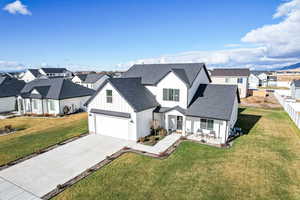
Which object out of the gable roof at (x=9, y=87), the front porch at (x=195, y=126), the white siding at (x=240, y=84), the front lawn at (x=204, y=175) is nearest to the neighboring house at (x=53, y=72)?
the gable roof at (x=9, y=87)

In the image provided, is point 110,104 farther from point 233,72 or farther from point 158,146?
point 233,72

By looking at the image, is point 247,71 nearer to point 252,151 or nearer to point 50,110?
point 252,151

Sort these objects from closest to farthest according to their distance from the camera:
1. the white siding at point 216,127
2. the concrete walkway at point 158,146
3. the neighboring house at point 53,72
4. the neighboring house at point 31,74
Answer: the concrete walkway at point 158,146 → the white siding at point 216,127 → the neighboring house at point 31,74 → the neighboring house at point 53,72

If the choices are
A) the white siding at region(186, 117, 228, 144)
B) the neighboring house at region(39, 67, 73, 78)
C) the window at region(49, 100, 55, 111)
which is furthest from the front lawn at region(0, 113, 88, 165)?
the neighboring house at region(39, 67, 73, 78)

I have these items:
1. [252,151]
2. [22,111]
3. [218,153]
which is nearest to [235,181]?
[218,153]

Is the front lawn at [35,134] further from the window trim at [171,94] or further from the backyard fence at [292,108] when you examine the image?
the backyard fence at [292,108]
